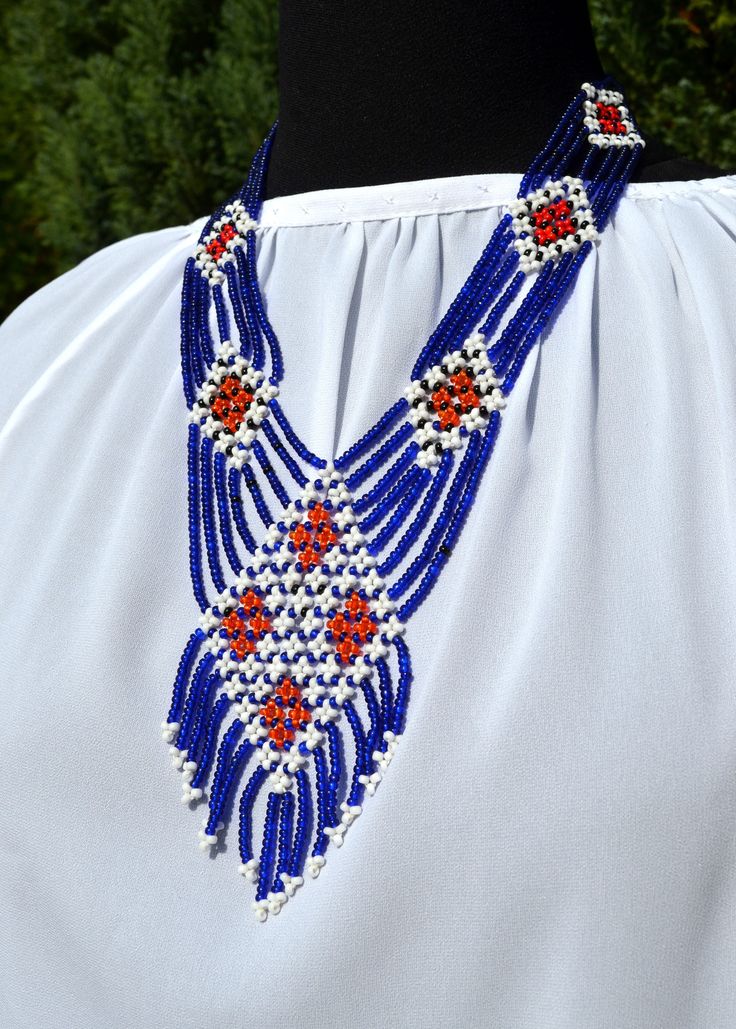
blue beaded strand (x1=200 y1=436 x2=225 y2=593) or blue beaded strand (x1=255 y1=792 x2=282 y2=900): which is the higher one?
blue beaded strand (x1=200 y1=436 x2=225 y2=593)

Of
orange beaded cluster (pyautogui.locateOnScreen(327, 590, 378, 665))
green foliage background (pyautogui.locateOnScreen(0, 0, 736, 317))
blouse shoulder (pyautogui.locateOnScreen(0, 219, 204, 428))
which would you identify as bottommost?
orange beaded cluster (pyautogui.locateOnScreen(327, 590, 378, 665))

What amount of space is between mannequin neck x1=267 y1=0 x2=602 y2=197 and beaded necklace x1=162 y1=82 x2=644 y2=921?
4 cm

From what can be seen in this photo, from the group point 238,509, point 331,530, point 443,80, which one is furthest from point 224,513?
point 443,80

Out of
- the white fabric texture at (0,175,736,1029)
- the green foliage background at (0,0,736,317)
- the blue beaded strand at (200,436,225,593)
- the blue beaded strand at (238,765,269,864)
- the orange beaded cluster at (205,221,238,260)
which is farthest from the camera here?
the green foliage background at (0,0,736,317)

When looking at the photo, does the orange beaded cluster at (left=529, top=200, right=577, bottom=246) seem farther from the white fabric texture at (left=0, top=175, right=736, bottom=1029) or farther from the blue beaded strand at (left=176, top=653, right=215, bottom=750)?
the blue beaded strand at (left=176, top=653, right=215, bottom=750)

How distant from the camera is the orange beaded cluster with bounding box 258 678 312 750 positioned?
93cm

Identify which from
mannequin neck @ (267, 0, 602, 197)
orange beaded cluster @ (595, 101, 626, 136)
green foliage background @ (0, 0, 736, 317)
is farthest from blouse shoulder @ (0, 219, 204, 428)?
green foliage background @ (0, 0, 736, 317)

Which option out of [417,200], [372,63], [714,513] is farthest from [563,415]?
[372,63]

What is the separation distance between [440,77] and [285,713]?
2.16ft

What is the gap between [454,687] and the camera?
86cm

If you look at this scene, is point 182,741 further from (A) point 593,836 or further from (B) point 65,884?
(A) point 593,836

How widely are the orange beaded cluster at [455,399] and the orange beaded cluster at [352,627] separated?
188mm

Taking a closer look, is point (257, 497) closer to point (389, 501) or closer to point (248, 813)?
point (389, 501)

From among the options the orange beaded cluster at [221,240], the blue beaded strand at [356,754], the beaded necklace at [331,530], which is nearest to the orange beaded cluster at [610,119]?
the beaded necklace at [331,530]
